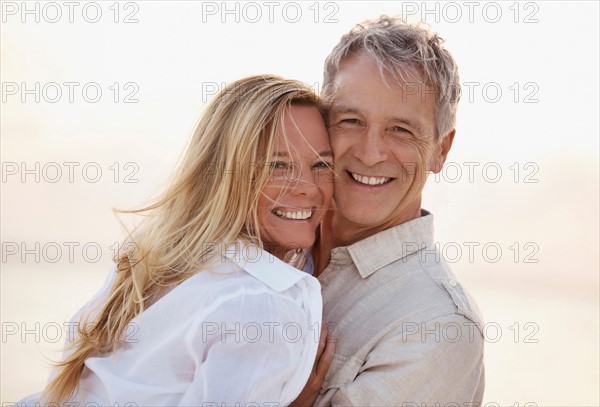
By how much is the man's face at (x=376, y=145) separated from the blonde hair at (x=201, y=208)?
21cm

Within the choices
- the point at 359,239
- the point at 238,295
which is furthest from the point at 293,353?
the point at 359,239

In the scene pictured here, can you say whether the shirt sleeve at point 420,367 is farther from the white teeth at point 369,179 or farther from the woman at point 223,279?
the white teeth at point 369,179

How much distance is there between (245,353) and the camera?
1893 millimetres

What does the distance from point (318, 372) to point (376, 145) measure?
747 mm

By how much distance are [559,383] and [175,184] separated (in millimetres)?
4520

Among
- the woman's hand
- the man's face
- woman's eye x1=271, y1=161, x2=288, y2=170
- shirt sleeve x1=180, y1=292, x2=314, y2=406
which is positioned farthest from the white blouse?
the man's face

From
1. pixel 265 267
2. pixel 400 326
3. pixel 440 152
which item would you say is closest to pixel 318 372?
pixel 400 326

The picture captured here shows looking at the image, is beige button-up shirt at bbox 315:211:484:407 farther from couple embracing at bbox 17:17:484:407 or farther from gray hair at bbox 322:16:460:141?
gray hair at bbox 322:16:460:141

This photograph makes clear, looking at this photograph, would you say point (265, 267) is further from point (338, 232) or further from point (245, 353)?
point (338, 232)

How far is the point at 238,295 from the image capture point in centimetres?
194

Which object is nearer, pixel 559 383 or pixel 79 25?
pixel 559 383

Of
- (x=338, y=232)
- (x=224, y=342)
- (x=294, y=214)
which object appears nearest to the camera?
(x=224, y=342)

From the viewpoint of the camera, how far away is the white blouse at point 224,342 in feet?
6.15

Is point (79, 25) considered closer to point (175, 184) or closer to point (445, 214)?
point (445, 214)
